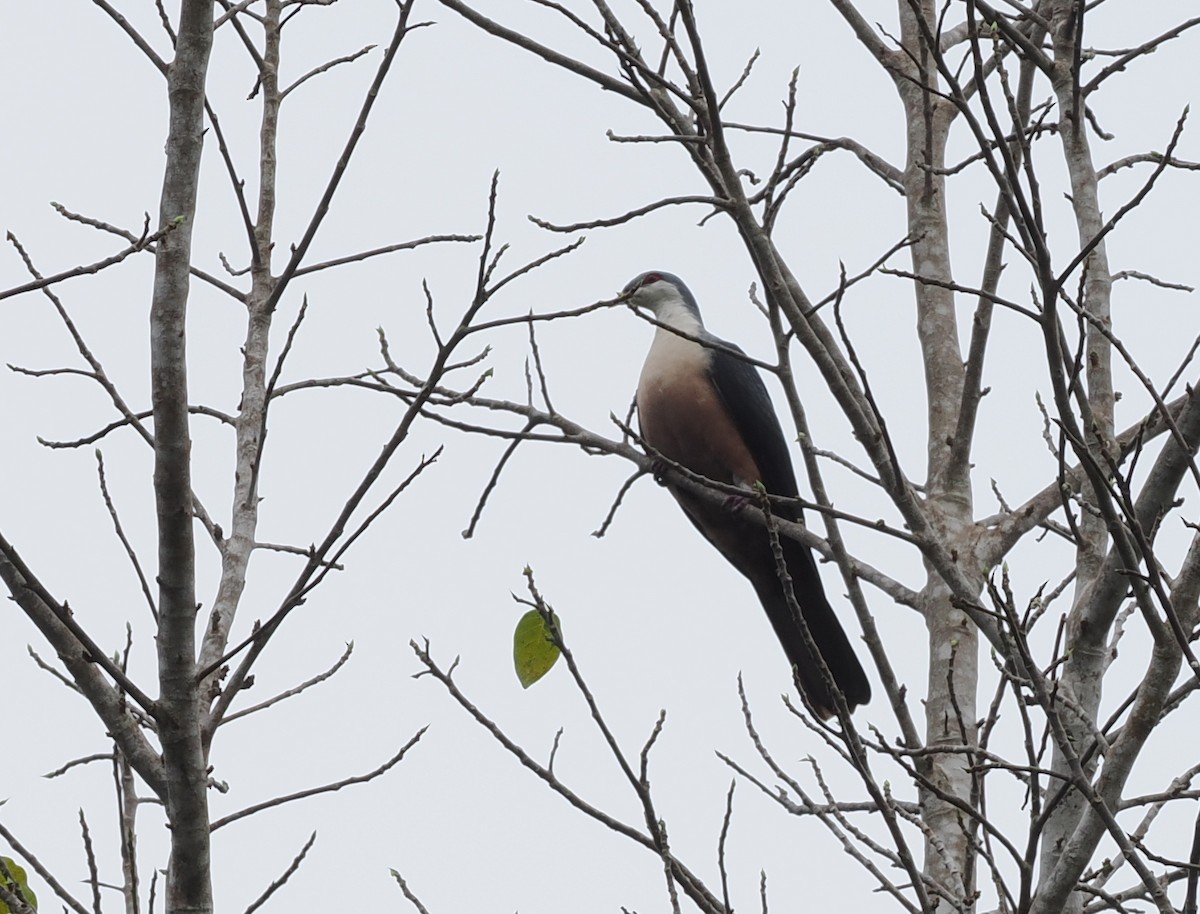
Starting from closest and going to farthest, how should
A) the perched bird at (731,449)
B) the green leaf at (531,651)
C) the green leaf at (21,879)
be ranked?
the green leaf at (21,879), the green leaf at (531,651), the perched bird at (731,449)

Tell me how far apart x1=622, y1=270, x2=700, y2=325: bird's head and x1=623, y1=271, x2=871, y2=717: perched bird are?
515 mm

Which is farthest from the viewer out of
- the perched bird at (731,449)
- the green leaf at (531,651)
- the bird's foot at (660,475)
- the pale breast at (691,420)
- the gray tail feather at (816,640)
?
the pale breast at (691,420)

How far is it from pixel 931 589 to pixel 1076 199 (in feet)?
3.16

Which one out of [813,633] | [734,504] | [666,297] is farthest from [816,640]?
[666,297]

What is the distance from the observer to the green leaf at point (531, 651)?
2.47m

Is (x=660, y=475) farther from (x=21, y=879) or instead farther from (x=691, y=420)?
(x=21, y=879)

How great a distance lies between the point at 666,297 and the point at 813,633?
1.70 m

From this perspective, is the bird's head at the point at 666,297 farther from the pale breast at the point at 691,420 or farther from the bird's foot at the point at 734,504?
the bird's foot at the point at 734,504

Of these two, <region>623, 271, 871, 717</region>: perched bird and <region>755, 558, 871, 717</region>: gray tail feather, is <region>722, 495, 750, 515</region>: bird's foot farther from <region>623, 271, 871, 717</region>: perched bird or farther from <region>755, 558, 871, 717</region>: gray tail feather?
<region>755, 558, 871, 717</region>: gray tail feather

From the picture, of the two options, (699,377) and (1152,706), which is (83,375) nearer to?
(1152,706)

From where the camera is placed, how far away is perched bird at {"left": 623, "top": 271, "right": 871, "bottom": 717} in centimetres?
473

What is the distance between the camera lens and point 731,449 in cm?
491

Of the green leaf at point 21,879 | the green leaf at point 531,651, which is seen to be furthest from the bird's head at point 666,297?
the green leaf at point 21,879

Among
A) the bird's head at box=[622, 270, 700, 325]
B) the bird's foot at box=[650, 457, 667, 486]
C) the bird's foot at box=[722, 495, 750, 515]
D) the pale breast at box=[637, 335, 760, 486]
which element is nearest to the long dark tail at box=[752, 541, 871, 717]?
the bird's foot at box=[722, 495, 750, 515]
